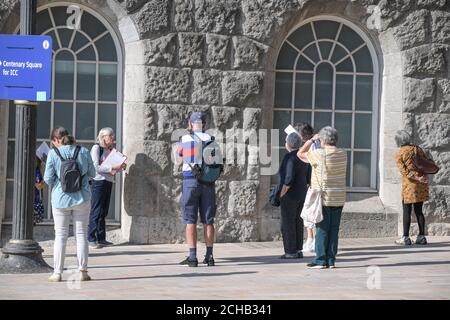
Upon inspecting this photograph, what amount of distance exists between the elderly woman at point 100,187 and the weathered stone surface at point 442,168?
4.78m

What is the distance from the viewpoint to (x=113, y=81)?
14.6 metres

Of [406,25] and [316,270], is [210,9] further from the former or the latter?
[316,270]

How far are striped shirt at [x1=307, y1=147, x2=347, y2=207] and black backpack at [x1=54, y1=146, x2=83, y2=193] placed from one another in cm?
290

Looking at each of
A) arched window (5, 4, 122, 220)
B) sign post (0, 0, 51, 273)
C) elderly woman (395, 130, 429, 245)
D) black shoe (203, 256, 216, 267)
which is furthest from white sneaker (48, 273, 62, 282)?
elderly woman (395, 130, 429, 245)

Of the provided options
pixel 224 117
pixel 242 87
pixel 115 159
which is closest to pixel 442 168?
pixel 242 87

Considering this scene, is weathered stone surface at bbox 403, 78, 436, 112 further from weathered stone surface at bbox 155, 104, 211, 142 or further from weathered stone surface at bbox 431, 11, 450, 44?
weathered stone surface at bbox 155, 104, 211, 142

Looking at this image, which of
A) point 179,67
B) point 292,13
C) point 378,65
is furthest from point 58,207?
point 378,65

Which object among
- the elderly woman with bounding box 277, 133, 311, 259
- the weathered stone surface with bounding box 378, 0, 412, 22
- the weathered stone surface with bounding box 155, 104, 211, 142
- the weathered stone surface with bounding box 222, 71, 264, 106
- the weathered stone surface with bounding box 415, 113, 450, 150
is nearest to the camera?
the elderly woman with bounding box 277, 133, 311, 259

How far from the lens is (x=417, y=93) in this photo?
591 inches

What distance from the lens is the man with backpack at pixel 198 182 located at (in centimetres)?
1190

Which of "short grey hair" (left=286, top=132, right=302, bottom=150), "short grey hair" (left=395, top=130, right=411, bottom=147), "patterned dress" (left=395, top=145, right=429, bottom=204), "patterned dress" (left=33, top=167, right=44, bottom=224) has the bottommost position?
"patterned dress" (left=33, top=167, right=44, bottom=224)

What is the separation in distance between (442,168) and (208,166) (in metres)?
4.72

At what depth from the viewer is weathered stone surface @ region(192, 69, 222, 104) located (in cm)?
1436
